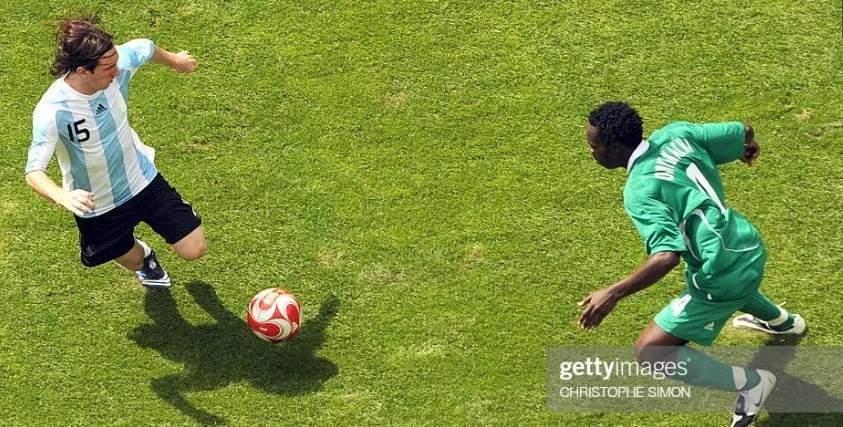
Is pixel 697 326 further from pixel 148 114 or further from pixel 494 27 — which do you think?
pixel 148 114

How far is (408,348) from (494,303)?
79cm

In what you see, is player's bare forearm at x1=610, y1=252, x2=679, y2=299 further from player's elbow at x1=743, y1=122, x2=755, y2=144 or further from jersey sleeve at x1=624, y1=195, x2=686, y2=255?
player's elbow at x1=743, y1=122, x2=755, y2=144

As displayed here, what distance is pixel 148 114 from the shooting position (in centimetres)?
970

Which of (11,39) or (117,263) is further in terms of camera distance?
(11,39)

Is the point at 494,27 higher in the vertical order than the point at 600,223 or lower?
higher

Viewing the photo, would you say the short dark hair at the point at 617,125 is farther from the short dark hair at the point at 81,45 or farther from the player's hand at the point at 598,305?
the short dark hair at the point at 81,45

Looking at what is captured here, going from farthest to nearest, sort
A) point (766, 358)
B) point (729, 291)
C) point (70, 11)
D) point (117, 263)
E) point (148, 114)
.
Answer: point (70, 11), point (148, 114), point (117, 263), point (766, 358), point (729, 291)

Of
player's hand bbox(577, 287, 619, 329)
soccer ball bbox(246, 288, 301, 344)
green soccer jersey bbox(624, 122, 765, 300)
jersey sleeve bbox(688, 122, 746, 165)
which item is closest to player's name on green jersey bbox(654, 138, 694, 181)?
green soccer jersey bbox(624, 122, 765, 300)

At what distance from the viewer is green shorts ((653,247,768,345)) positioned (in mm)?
6695

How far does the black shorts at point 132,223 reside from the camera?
25.9 ft

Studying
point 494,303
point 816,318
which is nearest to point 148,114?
point 494,303

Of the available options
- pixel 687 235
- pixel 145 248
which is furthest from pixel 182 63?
pixel 687 235
